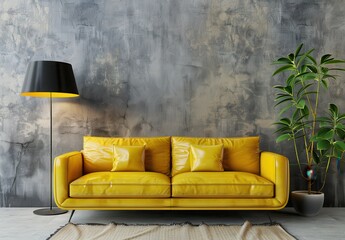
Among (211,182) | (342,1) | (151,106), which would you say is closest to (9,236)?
(211,182)

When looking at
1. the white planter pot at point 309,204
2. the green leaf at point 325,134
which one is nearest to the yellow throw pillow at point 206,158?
the white planter pot at point 309,204

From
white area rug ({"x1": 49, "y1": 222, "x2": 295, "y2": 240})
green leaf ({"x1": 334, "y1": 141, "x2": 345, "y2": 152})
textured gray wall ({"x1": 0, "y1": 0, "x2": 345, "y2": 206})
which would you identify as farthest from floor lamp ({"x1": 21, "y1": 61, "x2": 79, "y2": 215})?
green leaf ({"x1": 334, "y1": 141, "x2": 345, "y2": 152})

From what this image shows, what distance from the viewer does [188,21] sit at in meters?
4.37

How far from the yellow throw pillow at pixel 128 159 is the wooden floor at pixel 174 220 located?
460 millimetres

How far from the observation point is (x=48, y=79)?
3783 mm

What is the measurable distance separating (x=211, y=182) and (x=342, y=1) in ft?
8.61

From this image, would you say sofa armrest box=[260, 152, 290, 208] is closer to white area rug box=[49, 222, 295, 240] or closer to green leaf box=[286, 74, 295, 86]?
white area rug box=[49, 222, 295, 240]

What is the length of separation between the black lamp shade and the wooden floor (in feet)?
3.95

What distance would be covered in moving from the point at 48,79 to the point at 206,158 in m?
1.70

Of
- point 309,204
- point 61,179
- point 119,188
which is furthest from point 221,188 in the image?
point 61,179

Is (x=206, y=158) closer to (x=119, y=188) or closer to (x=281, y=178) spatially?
(x=281, y=178)

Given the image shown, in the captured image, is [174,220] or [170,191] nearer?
[170,191]

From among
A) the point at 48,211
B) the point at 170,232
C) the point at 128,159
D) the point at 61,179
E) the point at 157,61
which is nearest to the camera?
the point at 170,232

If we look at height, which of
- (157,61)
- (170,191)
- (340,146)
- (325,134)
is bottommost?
(170,191)
